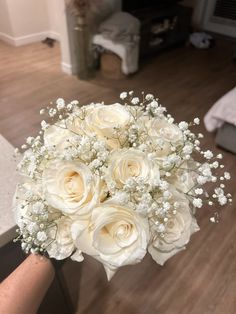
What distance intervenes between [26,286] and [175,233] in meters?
0.39

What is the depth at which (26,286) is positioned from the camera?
66cm

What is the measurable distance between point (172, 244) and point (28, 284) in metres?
0.37

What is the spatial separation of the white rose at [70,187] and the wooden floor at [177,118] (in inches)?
19.8

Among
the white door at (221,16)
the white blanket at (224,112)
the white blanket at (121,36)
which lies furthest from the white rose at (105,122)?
the white door at (221,16)

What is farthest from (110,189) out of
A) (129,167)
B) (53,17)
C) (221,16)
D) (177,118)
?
(221,16)

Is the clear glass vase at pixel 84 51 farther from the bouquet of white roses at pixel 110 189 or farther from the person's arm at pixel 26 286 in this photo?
the person's arm at pixel 26 286

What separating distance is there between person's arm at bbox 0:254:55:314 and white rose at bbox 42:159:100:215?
0.27 m

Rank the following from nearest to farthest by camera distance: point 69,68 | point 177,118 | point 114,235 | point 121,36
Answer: point 114,235 → point 177,118 → point 121,36 → point 69,68

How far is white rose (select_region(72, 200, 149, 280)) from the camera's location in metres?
0.50

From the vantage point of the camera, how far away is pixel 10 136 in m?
2.40

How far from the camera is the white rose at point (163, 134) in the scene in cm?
59

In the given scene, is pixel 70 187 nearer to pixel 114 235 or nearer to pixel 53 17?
pixel 114 235

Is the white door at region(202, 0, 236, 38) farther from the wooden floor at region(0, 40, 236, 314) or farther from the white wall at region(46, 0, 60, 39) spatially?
the white wall at region(46, 0, 60, 39)

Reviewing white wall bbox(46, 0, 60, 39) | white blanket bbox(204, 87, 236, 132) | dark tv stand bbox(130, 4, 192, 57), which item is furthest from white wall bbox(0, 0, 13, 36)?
white blanket bbox(204, 87, 236, 132)
